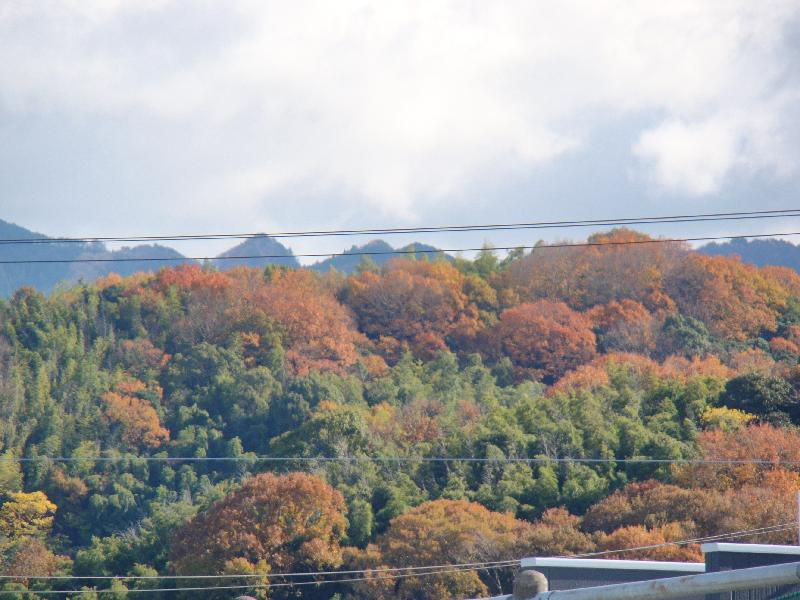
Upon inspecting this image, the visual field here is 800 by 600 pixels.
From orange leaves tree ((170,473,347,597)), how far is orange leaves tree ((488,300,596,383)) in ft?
96.1

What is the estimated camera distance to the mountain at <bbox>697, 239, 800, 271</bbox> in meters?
130

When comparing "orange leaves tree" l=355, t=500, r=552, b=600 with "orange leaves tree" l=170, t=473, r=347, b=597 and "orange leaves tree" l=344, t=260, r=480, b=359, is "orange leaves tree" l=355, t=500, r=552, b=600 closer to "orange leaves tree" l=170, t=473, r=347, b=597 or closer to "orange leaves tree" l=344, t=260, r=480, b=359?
"orange leaves tree" l=170, t=473, r=347, b=597

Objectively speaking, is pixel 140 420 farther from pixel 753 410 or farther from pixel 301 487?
pixel 753 410

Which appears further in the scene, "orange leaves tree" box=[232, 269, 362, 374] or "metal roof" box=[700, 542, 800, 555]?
"orange leaves tree" box=[232, 269, 362, 374]

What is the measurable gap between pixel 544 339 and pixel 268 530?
33191mm

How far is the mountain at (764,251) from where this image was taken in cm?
13050

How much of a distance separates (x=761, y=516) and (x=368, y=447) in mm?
17177

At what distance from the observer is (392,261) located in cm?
8188

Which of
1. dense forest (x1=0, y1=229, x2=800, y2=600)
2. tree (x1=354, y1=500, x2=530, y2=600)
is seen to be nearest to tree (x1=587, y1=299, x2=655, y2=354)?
dense forest (x1=0, y1=229, x2=800, y2=600)

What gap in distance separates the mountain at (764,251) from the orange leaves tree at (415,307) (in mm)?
57678

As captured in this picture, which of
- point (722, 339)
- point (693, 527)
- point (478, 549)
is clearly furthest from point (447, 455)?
point (722, 339)

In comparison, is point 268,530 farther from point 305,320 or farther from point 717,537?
point 305,320

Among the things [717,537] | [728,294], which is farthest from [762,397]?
[728,294]

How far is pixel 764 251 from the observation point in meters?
136
